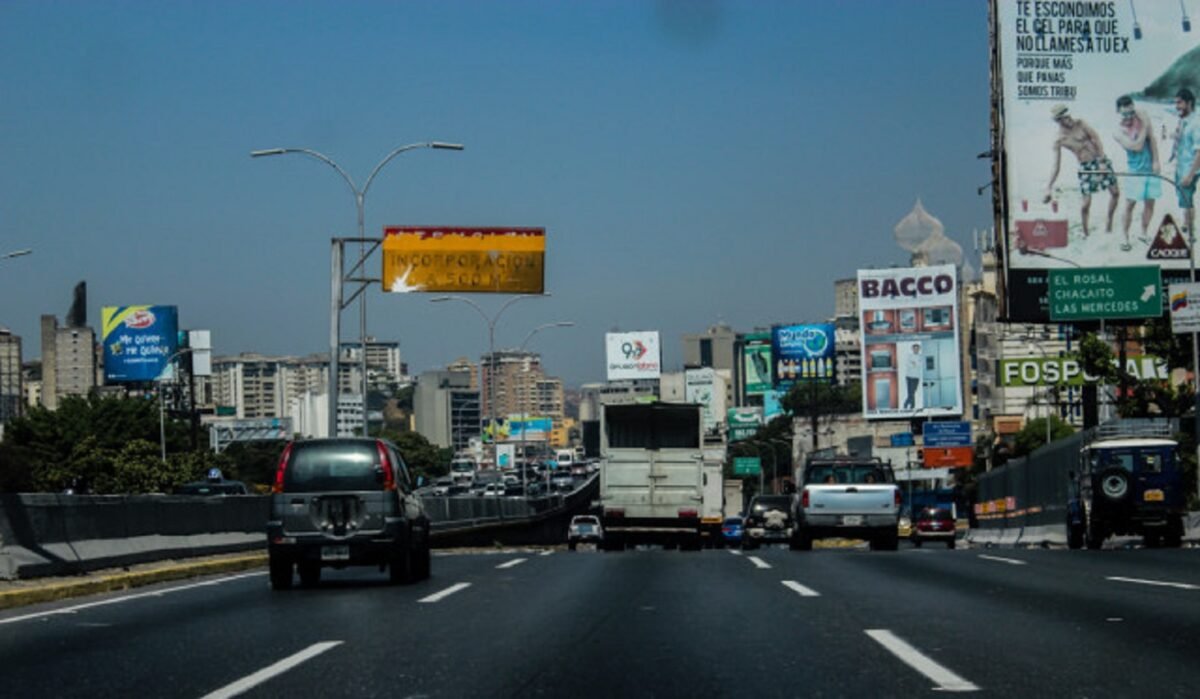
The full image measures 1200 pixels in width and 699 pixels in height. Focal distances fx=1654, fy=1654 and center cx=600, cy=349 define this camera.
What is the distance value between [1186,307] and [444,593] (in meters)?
30.5

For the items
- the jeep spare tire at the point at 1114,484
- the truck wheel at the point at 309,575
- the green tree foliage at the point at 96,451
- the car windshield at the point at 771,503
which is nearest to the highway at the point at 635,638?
the truck wheel at the point at 309,575

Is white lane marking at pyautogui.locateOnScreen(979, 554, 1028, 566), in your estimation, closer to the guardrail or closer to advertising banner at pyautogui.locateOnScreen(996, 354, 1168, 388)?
the guardrail

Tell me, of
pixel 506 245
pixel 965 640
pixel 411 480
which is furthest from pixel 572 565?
pixel 506 245

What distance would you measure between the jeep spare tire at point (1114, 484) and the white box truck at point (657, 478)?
1001 cm

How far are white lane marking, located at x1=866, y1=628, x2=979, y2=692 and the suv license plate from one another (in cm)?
879

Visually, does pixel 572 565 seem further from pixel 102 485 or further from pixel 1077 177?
pixel 102 485

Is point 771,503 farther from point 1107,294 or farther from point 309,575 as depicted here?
point 309,575

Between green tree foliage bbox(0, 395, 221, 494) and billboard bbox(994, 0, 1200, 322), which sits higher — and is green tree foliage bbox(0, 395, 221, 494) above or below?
below

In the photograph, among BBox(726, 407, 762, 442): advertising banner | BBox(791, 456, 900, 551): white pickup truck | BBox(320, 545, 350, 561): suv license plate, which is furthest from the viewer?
BBox(726, 407, 762, 442): advertising banner

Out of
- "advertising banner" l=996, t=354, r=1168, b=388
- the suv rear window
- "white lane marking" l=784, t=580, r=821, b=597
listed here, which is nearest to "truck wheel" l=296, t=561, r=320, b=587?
the suv rear window

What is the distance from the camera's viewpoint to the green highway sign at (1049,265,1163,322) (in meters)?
52.6

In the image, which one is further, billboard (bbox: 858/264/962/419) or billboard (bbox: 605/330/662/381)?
billboard (bbox: 605/330/662/381)

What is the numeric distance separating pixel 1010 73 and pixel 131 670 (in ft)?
166

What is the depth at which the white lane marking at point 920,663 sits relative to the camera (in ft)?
30.2
